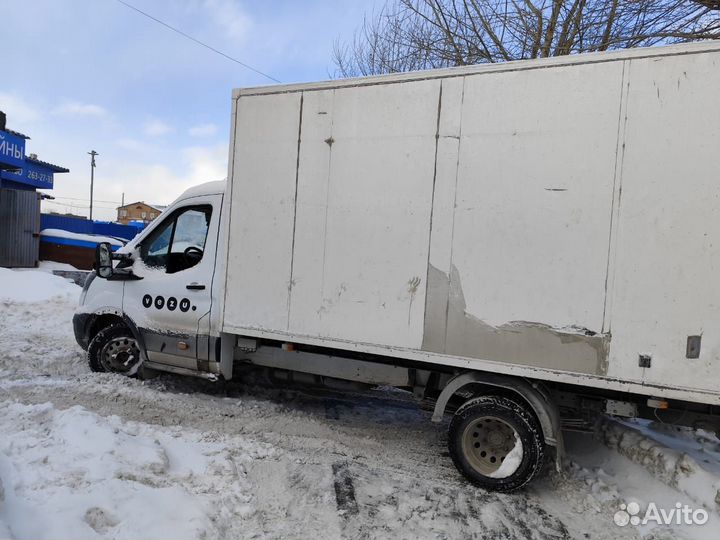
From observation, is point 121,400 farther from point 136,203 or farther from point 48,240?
point 136,203

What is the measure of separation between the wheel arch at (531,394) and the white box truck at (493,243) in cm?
2

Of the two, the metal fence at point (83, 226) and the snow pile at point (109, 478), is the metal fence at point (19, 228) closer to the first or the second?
the metal fence at point (83, 226)

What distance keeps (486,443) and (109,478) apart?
280 cm

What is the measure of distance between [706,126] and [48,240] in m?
18.7

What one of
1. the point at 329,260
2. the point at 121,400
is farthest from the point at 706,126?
the point at 121,400

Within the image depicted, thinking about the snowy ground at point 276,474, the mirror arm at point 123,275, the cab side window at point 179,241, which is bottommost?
the snowy ground at point 276,474

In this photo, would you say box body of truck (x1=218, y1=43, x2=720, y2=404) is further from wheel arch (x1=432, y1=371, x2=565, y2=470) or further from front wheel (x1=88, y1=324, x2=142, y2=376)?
front wheel (x1=88, y1=324, x2=142, y2=376)

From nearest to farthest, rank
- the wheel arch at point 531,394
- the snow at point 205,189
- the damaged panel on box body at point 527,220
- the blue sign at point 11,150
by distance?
the damaged panel on box body at point 527,220, the wheel arch at point 531,394, the snow at point 205,189, the blue sign at point 11,150

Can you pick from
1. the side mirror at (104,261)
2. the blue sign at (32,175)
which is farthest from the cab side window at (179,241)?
the blue sign at (32,175)

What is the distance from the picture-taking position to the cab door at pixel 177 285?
5.06 metres

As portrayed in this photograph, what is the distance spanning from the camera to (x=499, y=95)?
368 centimetres

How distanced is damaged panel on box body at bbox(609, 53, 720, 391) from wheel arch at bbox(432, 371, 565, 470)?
1.90 feet

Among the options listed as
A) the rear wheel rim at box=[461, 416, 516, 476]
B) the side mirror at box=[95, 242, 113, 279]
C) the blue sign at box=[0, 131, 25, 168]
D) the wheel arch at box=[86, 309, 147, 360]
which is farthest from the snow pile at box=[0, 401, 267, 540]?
the blue sign at box=[0, 131, 25, 168]
